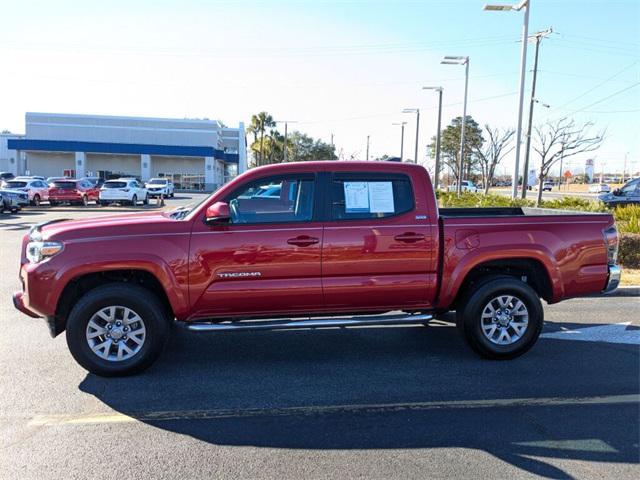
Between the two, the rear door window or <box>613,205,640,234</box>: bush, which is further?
→ the rear door window

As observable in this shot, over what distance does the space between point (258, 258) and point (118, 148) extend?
59721 millimetres

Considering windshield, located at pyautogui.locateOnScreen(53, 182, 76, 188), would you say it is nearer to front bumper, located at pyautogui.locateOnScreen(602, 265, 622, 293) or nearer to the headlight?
the headlight

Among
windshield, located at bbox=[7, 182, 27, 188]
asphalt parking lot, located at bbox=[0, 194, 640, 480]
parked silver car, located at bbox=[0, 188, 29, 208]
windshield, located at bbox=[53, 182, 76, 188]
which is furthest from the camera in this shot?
windshield, located at bbox=[53, 182, 76, 188]

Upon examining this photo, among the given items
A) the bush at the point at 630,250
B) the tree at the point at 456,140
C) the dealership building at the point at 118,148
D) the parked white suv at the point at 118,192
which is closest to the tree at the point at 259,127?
the dealership building at the point at 118,148

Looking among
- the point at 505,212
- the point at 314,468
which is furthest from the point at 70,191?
the point at 314,468

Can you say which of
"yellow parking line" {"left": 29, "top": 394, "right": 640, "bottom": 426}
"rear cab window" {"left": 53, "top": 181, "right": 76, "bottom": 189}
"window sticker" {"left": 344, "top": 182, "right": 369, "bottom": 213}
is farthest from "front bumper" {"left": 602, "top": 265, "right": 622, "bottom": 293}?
"rear cab window" {"left": 53, "top": 181, "right": 76, "bottom": 189}

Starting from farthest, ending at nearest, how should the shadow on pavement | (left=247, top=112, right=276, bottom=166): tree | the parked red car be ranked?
1. (left=247, top=112, right=276, bottom=166): tree
2. the parked red car
3. the shadow on pavement

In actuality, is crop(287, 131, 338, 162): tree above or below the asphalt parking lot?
above

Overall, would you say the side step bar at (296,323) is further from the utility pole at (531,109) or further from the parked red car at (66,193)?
the parked red car at (66,193)

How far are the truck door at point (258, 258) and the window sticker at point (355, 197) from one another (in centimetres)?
35

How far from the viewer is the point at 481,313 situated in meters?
5.38

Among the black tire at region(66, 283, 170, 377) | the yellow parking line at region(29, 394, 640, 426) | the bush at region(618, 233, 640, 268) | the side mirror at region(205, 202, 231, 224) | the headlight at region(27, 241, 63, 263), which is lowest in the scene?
the yellow parking line at region(29, 394, 640, 426)

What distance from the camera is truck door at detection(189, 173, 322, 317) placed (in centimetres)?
493

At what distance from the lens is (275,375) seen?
501 cm
